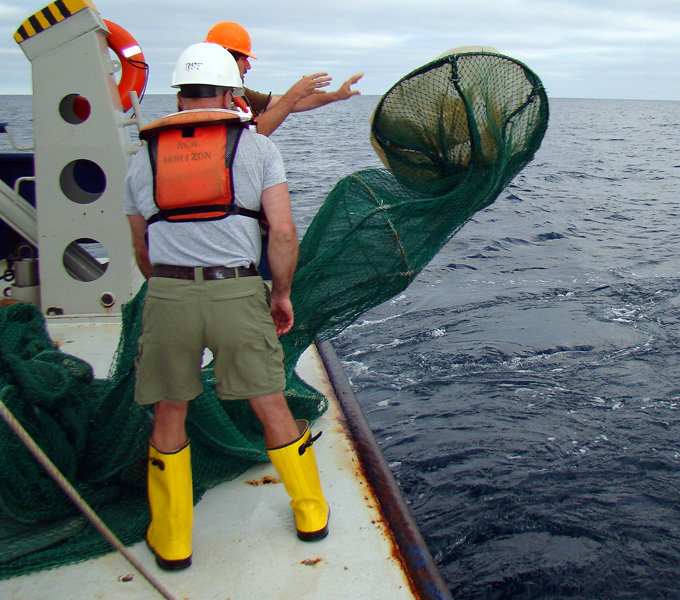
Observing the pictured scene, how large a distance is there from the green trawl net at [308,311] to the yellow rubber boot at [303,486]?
0.47 m

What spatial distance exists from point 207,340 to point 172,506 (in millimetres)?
718

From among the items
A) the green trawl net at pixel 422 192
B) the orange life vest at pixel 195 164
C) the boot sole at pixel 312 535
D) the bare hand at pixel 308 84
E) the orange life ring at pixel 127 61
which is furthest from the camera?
the orange life ring at pixel 127 61

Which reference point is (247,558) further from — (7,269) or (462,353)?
(462,353)

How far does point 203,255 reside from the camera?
2387 millimetres

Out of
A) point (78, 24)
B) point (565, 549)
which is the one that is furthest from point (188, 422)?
point (78, 24)

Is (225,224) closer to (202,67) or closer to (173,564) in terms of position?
(202,67)

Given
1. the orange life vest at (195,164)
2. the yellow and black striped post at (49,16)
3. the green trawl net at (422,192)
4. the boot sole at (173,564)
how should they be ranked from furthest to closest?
1. the yellow and black striped post at (49,16)
2. the green trawl net at (422,192)
3. the boot sole at (173,564)
4. the orange life vest at (195,164)

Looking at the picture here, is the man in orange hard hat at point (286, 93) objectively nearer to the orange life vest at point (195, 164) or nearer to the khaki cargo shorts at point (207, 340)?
the orange life vest at point (195, 164)

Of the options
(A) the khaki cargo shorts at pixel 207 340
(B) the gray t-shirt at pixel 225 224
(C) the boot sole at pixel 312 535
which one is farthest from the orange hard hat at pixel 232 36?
(C) the boot sole at pixel 312 535

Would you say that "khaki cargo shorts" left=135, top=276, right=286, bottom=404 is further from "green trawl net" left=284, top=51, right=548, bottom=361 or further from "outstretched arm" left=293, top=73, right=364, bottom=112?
"outstretched arm" left=293, top=73, right=364, bottom=112

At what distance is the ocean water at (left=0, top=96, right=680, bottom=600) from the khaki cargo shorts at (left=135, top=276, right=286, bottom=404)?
196cm

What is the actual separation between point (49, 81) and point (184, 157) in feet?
9.96

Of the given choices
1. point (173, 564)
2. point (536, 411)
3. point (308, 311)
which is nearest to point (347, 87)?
point (308, 311)

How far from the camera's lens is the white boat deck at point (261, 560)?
7.92 feet
